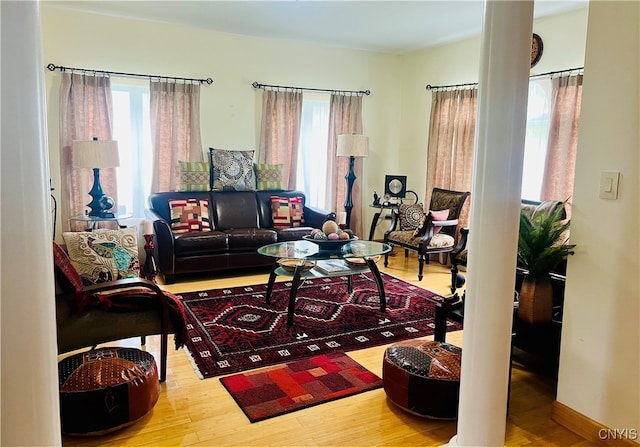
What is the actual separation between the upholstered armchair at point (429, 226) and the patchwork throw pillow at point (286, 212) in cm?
104

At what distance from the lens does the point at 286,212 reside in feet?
19.1

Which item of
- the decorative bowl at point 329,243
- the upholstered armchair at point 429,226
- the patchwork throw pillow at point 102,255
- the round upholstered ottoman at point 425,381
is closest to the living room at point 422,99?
the round upholstered ottoman at point 425,381

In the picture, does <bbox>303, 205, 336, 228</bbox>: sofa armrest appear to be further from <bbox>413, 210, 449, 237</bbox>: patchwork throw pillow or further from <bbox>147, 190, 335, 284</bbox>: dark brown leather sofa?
<bbox>413, 210, 449, 237</bbox>: patchwork throw pillow

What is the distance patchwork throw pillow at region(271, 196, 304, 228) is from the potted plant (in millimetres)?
3465

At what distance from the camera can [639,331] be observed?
2117 millimetres

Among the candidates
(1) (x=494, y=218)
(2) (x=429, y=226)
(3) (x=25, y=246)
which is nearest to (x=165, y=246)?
(2) (x=429, y=226)

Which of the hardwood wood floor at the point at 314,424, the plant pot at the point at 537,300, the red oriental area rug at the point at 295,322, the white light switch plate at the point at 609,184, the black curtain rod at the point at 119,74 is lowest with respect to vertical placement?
the hardwood wood floor at the point at 314,424

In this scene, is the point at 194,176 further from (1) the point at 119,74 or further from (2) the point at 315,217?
(2) the point at 315,217

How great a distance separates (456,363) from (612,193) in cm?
107

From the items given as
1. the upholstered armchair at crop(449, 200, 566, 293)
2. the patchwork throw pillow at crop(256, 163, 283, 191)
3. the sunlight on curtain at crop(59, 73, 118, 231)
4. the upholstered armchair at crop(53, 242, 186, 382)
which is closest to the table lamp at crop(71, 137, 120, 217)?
the sunlight on curtain at crop(59, 73, 118, 231)

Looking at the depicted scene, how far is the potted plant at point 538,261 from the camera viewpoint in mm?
2535

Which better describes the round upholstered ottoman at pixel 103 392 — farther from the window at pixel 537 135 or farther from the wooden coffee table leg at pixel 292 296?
the window at pixel 537 135

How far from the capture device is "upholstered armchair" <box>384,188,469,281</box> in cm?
531

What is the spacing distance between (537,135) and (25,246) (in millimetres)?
4888
